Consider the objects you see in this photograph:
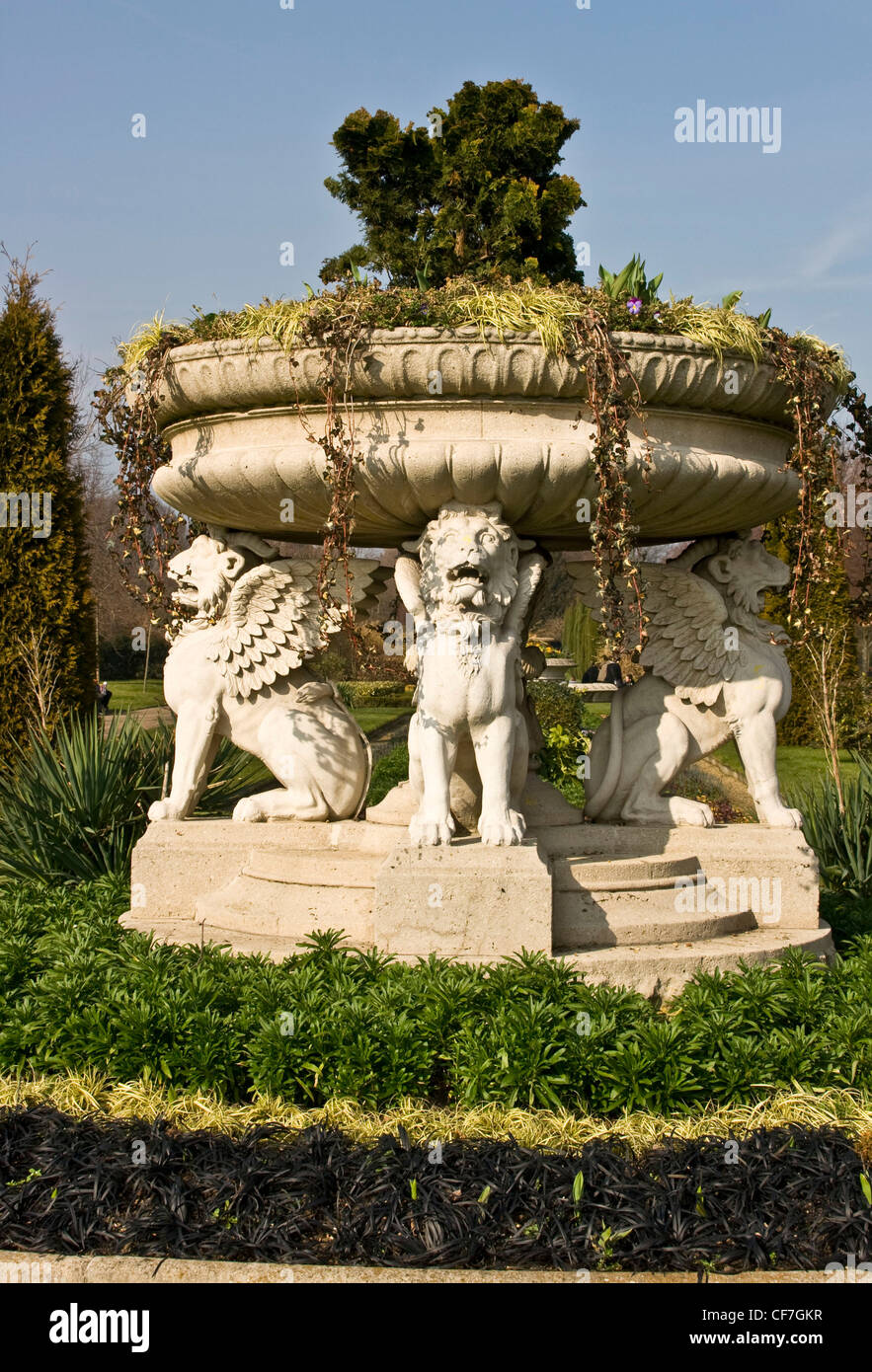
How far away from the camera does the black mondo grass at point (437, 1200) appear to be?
9.14ft

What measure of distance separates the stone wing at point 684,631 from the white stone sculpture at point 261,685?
1250mm

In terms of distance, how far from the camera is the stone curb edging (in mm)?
2693

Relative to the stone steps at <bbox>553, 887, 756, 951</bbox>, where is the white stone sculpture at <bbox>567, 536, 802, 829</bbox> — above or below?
above

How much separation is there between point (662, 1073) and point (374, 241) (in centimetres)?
614

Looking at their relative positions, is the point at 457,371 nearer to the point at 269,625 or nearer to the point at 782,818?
the point at 269,625

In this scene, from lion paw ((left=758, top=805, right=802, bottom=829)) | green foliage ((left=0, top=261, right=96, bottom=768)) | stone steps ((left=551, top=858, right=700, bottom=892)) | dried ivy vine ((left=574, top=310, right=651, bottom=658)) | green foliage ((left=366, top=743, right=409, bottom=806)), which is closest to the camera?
dried ivy vine ((left=574, top=310, right=651, bottom=658))

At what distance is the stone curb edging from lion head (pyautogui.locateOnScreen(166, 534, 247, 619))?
2963 mm

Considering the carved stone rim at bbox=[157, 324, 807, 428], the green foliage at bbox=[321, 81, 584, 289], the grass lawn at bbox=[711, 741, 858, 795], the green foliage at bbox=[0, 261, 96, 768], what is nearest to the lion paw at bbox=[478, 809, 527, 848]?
the carved stone rim at bbox=[157, 324, 807, 428]

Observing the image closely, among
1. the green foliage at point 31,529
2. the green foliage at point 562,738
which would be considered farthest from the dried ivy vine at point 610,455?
the green foliage at point 31,529

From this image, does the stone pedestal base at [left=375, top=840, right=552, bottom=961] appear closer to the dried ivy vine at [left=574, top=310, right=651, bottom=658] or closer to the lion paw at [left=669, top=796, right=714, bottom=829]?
the dried ivy vine at [left=574, top=310, right=651, bottom=658]

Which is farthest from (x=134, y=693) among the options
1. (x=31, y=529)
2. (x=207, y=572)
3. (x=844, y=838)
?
(x=207, y=572)

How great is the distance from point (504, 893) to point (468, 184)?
486 cm

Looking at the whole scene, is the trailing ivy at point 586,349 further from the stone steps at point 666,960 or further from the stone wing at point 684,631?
the stone steps at point 666,960
